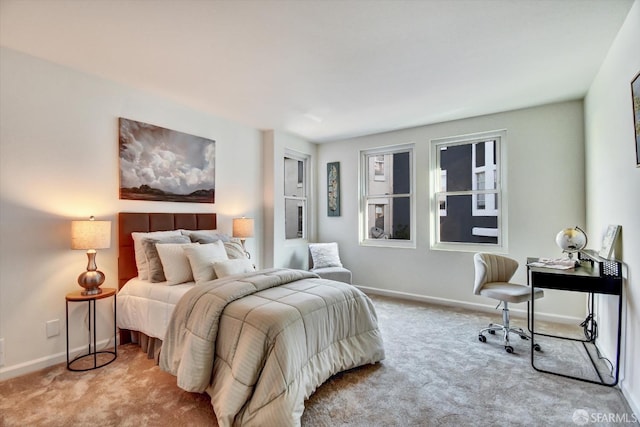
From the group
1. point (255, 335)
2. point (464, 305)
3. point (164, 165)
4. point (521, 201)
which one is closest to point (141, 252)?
point (164, 165)

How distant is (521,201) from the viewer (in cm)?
376

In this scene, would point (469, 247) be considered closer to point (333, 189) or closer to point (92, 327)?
point (333, 189)

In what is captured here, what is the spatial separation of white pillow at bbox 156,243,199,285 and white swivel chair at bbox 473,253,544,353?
2912 mm

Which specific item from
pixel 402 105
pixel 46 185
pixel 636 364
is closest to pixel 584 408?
pixel 636 364

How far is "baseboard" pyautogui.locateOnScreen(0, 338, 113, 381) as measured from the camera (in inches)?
92.6

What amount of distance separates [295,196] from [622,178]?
4.04 m

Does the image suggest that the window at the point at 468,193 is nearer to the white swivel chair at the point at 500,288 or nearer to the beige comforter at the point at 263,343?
the white swivel chair at the point at 500,288

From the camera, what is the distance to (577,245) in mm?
2689

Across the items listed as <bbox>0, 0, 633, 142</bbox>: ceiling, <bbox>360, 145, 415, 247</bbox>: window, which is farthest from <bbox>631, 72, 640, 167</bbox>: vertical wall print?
<bbox>360, 145, 415, 247</bbox>: window

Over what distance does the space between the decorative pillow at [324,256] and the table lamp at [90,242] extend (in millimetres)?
2850

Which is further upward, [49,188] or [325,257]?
[49,188]

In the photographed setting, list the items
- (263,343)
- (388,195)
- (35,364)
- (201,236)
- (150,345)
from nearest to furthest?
(263,343), (35,364), (150,345), (201,236), (388,195)

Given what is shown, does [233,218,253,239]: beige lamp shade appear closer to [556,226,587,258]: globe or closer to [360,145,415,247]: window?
[360,145,415,247]: window

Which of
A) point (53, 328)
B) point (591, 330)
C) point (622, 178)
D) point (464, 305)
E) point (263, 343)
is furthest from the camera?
point (464, 305)
